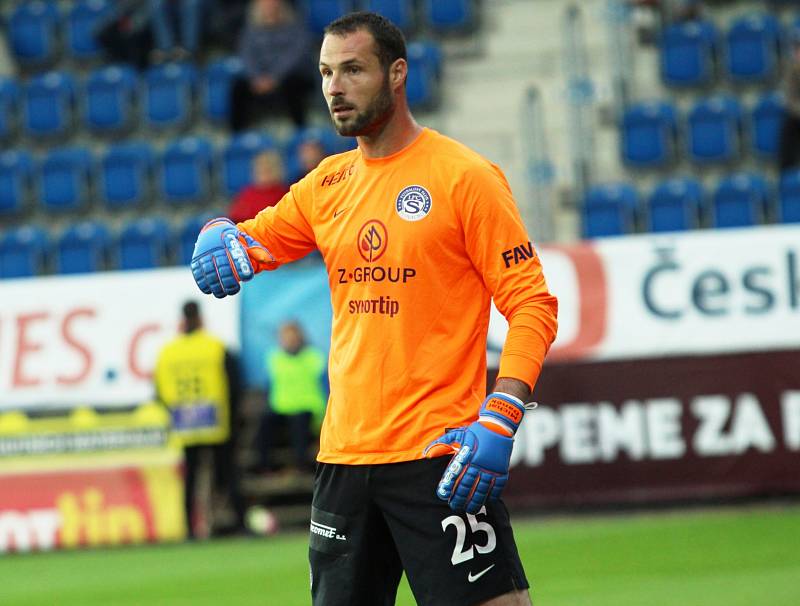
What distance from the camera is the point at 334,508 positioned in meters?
4.27

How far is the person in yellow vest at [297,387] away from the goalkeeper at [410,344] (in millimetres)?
7818

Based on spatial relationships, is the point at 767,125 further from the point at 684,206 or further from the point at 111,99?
the point at 111,99

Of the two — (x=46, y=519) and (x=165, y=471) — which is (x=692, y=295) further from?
(x=46, y=519)

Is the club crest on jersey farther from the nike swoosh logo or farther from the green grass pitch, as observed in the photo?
the green grass pitch

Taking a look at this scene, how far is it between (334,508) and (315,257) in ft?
29.6

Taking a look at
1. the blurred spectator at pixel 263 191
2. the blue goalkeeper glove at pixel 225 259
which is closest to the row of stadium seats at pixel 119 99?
the blurred spectator at pixel 263 191

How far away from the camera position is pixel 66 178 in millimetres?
16141

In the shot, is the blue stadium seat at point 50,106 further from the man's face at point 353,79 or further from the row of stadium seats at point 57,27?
the man's face at point 353,79

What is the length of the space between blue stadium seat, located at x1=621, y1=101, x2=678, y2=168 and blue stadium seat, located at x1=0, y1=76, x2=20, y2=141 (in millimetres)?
6711

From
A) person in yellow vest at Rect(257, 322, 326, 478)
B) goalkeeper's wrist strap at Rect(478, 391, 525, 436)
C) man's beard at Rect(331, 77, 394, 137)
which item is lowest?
person in yellow vest at Rect(257, 322, 326, 478)

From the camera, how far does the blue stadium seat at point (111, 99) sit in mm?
16531

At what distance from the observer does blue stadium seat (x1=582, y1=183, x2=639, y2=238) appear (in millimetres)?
14258

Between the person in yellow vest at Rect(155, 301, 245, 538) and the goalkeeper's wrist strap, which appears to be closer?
the goalkeeper's wrist strap

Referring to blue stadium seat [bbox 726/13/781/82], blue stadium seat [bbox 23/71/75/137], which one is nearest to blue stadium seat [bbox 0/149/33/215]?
blue stadium seat [bbox 23/71/75/137]
